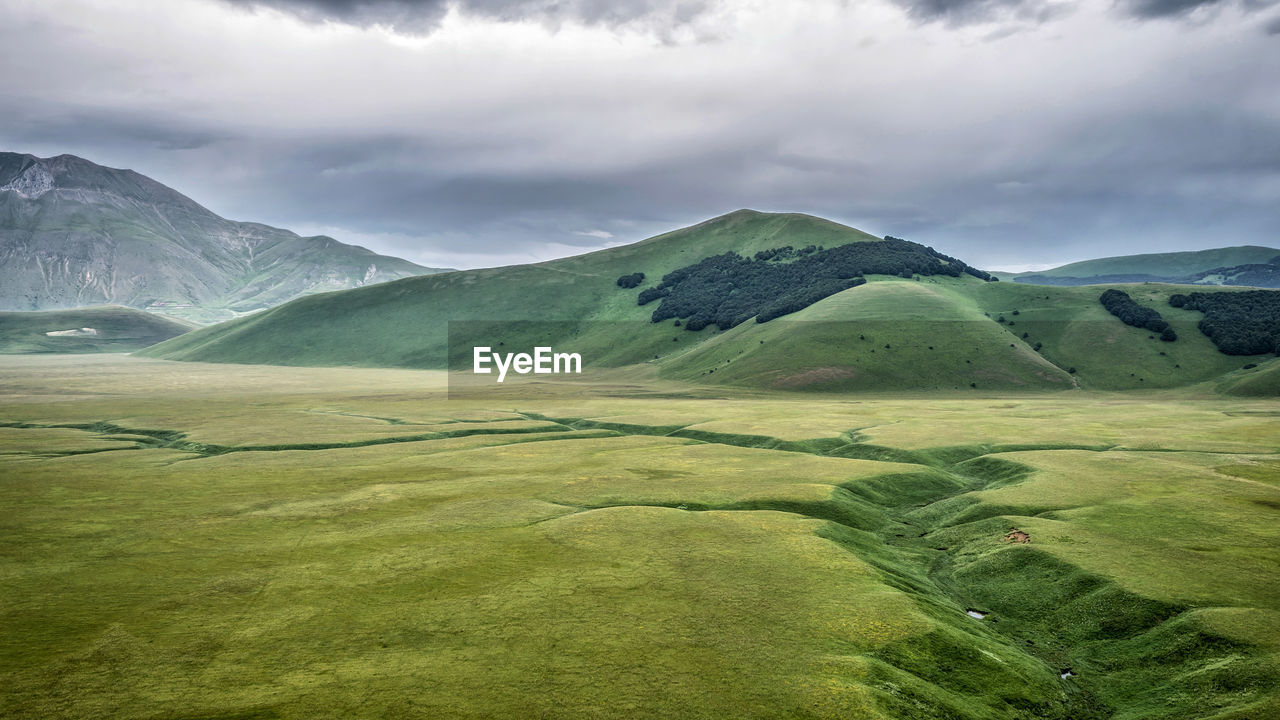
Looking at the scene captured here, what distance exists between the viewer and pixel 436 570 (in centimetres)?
3578

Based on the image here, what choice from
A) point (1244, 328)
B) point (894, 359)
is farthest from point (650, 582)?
point (1244, 328)

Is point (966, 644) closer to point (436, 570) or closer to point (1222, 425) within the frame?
point (436, 570)

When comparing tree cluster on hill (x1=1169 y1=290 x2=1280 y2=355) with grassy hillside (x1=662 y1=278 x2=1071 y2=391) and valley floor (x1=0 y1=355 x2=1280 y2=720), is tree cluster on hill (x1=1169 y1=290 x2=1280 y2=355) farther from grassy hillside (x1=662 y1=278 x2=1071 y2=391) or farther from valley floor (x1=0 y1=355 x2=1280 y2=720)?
valley floor (x1=0 y1=355 x2=1280 y2=720)

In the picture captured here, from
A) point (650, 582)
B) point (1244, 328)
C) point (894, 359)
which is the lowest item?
point (650, 582)

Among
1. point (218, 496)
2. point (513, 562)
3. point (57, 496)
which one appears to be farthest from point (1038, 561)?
point (57, 496)

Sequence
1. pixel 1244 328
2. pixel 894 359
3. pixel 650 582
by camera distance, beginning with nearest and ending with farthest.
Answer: pixel 650 582, pixel 894 359, pixel 1244 328

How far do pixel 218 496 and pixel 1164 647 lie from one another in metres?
61.9

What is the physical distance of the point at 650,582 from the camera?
112 ft

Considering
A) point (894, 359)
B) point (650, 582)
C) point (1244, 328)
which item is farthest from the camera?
point (1244, 328)

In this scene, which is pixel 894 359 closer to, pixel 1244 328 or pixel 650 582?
pixel 1244 328

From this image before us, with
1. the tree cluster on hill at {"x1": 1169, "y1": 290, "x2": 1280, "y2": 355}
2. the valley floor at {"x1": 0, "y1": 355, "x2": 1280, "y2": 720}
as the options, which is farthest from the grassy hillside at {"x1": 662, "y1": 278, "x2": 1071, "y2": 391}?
the valley floor at {"x1": 0, "y1": 355, "x2": 1280, "y2": 720}

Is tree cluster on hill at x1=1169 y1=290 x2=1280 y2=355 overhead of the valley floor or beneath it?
overhead

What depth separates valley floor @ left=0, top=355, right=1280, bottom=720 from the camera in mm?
23984

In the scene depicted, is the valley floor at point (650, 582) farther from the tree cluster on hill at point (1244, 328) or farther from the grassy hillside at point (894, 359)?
the tree cluster on hill at point (1244, 328)
